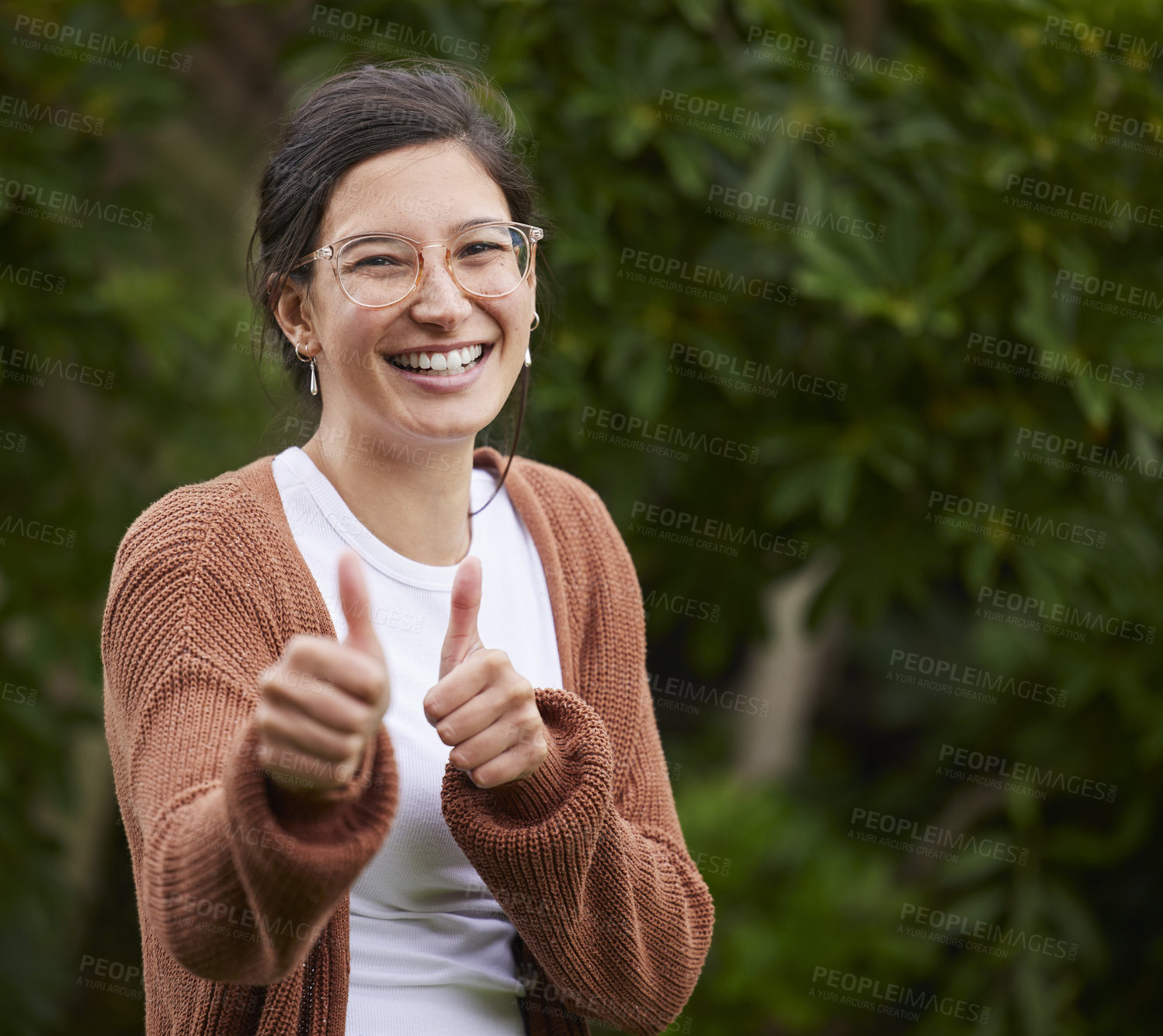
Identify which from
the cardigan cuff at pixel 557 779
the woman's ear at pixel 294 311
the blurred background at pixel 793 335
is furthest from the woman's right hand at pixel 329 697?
the blurred background at pixel 793 335

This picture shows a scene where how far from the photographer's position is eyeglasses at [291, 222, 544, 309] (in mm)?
1312

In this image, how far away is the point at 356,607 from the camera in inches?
36.9

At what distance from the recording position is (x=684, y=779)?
13.8 ft

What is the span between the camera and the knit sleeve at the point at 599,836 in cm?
117

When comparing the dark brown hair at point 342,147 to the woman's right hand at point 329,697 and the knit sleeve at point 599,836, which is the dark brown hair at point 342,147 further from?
the woman's right hand at point 329,697

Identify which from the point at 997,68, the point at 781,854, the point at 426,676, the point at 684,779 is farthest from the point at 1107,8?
the point at 684,779

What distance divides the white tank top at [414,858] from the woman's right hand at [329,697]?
0.32 m

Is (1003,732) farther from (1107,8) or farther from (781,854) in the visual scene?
(1107,8)

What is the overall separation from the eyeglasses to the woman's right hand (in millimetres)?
470

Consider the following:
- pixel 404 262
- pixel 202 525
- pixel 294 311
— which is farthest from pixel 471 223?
pixel 202 525

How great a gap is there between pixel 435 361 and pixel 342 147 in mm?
259

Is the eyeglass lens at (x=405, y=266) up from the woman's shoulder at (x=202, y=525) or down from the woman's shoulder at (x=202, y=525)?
up

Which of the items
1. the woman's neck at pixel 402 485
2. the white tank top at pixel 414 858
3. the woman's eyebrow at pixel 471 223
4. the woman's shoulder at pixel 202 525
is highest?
the woman's eyebrow at pixel 471 223

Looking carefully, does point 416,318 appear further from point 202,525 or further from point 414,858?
point 414,858
